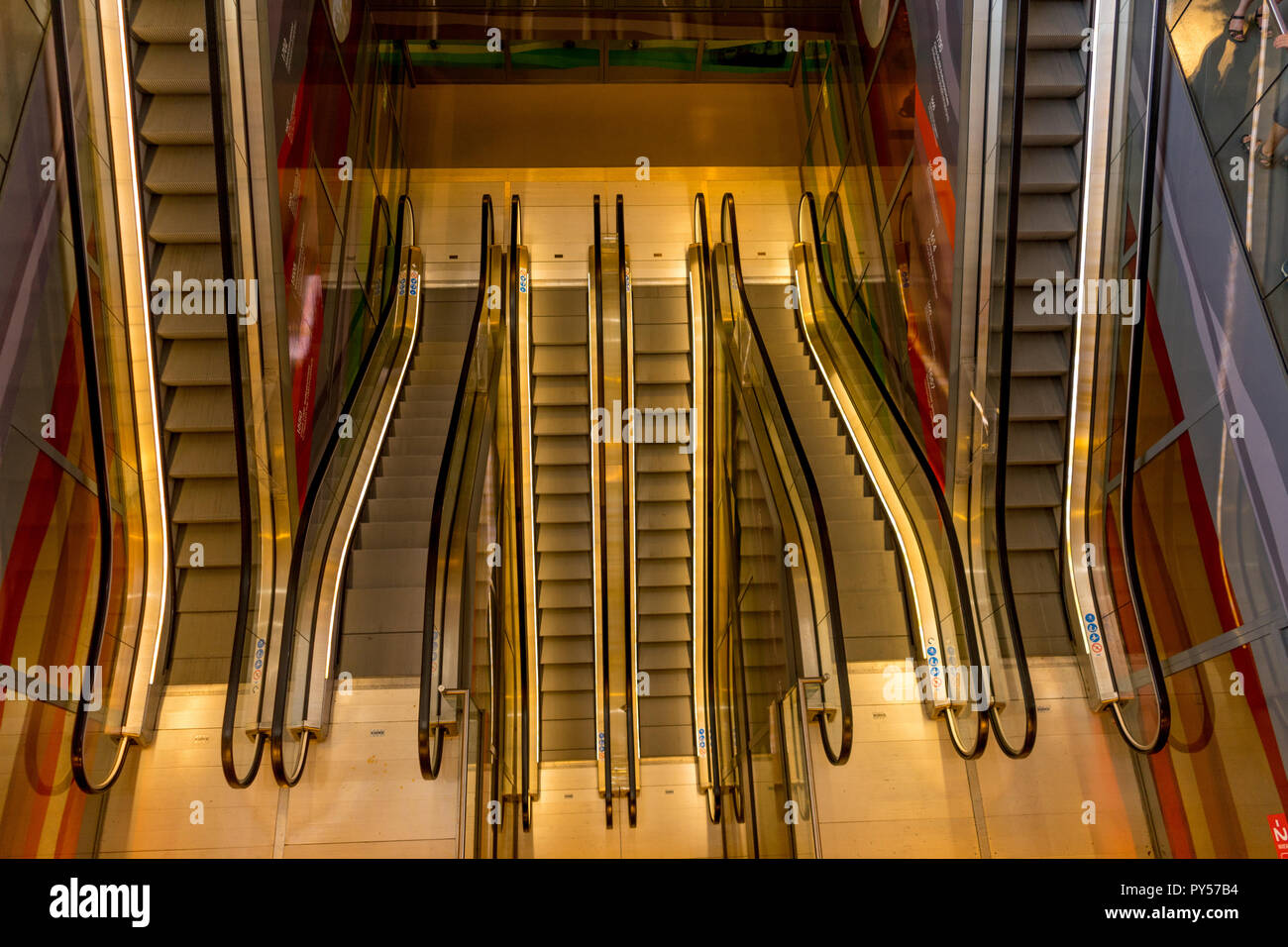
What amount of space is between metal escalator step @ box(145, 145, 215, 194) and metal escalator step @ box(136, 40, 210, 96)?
289 millimetres

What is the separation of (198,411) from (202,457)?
9.6 inches

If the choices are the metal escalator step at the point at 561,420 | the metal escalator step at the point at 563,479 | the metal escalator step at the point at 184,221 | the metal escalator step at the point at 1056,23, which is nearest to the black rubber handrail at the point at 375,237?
the metal escalator step at the point at 561,420

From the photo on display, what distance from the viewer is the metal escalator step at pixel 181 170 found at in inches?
197

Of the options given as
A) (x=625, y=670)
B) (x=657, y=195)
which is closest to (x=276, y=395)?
(x=625, y=670)

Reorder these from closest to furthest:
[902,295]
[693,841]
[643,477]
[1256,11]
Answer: [1256,11], [902,295], [693,841], [643,477]

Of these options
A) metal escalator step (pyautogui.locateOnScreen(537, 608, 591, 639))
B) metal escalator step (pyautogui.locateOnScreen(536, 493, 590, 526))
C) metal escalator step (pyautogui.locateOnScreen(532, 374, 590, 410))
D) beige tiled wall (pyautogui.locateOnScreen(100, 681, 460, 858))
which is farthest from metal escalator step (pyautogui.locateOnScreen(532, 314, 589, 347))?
beige tiled wall (pyautogui.locateOnScreen(100, 681, 460, 858))

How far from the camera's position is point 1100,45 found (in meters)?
4.66

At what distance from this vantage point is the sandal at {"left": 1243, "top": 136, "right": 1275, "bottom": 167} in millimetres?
3717

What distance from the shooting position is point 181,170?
16.6ft

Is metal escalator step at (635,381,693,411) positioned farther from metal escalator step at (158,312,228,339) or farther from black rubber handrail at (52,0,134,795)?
black rubber handrail at (52,0,134,795)

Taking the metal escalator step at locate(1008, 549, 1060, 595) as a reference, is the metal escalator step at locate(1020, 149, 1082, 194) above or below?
above

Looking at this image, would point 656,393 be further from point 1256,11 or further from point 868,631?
point 1256,11

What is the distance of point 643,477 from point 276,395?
10.8ft
